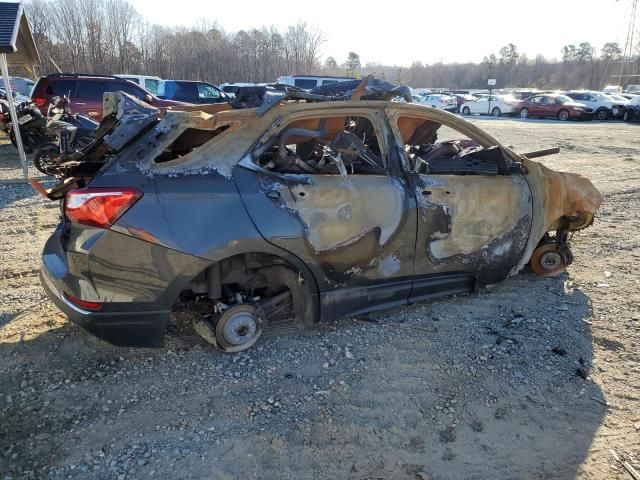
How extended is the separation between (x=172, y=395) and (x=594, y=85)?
79665 mm

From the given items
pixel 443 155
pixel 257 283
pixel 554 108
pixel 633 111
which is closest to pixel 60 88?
pixel 443 155

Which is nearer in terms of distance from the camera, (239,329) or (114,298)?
(114,298)

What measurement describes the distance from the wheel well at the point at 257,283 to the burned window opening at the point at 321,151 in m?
0.63

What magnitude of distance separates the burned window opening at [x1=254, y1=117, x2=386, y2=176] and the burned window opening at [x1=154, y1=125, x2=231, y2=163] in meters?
0.36

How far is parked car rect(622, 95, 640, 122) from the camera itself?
24764 millimetres

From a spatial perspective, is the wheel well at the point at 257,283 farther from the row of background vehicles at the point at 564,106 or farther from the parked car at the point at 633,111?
the parked car at the point at 633,111

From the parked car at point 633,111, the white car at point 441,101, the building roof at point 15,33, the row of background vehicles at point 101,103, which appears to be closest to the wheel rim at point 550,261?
the row of background vehicles at point 101,103

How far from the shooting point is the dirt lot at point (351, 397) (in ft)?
7.81

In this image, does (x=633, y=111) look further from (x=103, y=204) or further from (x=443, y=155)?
(x=103, y=204)

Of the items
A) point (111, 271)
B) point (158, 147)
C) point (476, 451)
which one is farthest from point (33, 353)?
point (476, 451)

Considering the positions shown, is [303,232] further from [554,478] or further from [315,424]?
[554,478]

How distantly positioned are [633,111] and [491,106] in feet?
29.0

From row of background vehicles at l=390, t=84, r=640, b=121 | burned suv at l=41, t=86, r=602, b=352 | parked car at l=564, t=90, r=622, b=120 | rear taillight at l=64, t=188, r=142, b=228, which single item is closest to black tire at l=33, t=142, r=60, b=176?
burned suv at l=41, t=86, r=602, b=352

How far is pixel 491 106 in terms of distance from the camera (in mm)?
32062
